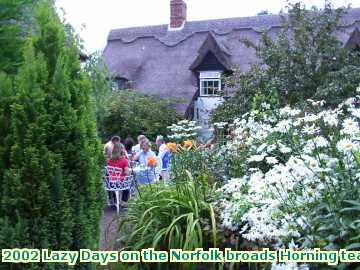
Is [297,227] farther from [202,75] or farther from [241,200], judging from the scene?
[202,75]

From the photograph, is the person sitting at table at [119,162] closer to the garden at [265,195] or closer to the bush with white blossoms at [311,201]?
the garden at [265,195]

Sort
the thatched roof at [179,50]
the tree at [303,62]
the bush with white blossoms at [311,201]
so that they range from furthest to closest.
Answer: the thatched roof at [179,50] < the tree at [303,62] < the bush with white blossoms at [311,201]

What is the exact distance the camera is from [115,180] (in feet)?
27.6

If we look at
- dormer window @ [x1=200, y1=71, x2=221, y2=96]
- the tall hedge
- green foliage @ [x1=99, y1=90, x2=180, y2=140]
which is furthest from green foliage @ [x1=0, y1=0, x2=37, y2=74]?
dormer window @ [x1=200, y1=71, x2=221, y2=96]

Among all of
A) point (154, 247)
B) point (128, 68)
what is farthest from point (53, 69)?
point (128, 68)

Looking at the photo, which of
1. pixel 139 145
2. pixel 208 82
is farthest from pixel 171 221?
pixel 208 82

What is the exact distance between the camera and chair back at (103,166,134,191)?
27.6 ft

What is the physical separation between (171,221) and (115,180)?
183 inches

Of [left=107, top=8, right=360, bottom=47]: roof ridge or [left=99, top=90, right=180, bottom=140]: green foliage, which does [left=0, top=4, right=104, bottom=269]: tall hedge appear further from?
[left=107, top=8, right=360, bottom=47]: roof ridge

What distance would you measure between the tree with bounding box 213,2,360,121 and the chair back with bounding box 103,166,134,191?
2492 millimetres

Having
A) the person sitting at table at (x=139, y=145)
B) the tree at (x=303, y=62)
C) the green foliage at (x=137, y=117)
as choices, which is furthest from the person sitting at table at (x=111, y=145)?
the green foliage at (x=137, y=117)

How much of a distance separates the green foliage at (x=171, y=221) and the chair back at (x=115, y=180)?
3.87 m

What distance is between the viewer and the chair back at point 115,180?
841cm

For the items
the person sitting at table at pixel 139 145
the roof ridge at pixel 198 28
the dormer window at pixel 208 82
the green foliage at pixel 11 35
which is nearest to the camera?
the green foliage at pixel 11 35
